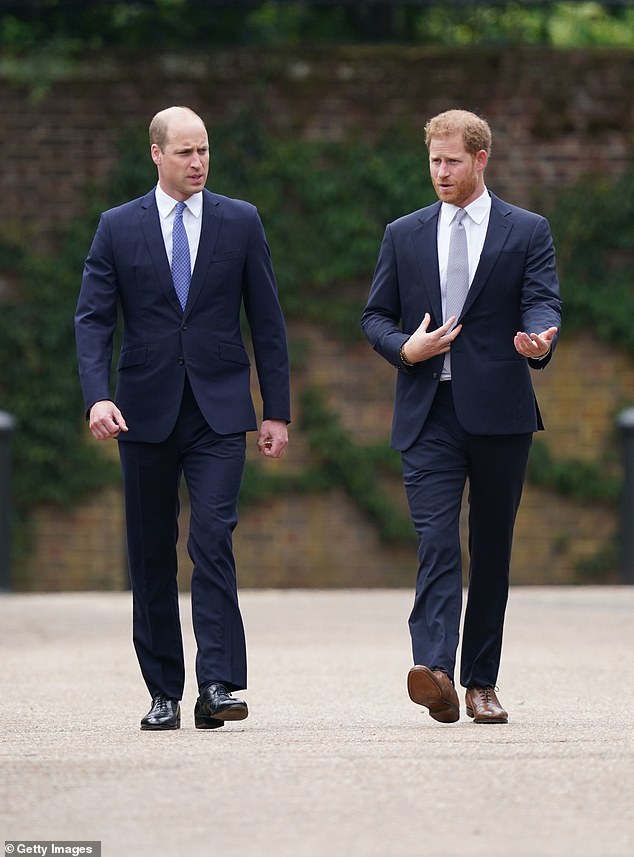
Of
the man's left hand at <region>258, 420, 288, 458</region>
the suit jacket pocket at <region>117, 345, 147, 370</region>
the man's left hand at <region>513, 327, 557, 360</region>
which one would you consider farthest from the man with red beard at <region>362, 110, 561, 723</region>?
the suit jacket pocket at <region>117, 345, 147, 370</region>

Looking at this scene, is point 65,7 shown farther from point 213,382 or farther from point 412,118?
point 213,382

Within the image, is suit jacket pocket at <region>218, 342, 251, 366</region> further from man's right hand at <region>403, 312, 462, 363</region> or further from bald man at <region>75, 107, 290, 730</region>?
man's right hand at <region>403, 312, 462, 363</region>

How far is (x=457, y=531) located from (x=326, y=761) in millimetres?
1241

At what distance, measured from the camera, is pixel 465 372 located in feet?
19.5

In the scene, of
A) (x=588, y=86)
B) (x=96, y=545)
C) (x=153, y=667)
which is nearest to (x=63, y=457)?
(x=96, y=545)

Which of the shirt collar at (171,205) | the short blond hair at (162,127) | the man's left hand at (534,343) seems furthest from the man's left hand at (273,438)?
the short blond hair at (162,127)

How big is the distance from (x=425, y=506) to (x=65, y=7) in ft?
26.2

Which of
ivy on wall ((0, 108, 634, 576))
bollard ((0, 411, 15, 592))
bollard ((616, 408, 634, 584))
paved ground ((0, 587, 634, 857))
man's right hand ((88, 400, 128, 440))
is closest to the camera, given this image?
paved ground ((0, 587, 634, 857))

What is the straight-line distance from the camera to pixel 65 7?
13.0 meters

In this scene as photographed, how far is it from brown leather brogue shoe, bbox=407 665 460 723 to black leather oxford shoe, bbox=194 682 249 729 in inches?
19.9

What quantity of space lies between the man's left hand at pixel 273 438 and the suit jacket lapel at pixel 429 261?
1.96 ft

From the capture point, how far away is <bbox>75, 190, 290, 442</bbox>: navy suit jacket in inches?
233

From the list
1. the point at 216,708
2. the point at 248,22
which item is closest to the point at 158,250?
the point at 216,708

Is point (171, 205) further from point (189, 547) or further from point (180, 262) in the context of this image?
point (189, 547)
